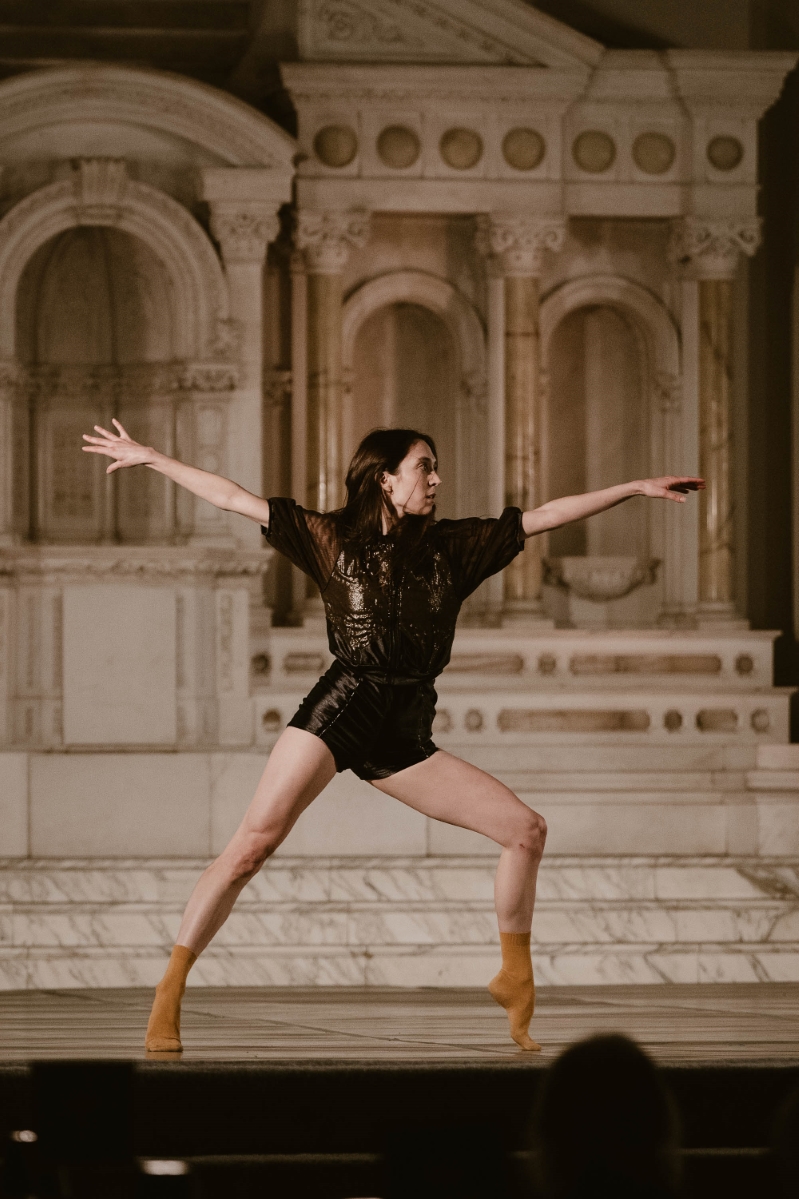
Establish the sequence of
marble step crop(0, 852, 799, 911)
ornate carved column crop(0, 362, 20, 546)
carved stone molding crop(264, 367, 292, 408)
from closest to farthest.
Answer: marble step crop(0, 852, 799, 911), ornate carved column crop(0, 362, 20, 546), carved stone molding crop(264, 367, 292, 408)

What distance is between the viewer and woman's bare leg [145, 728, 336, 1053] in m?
4.96

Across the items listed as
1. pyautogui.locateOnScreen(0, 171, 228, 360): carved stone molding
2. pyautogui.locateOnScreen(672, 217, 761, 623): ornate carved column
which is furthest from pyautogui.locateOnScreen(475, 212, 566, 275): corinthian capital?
pyautogui.locateOnScreen(0, 171, 228, 360): carved stone molding

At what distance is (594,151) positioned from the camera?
12.2 m

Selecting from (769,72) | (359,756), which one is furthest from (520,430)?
(359,756)

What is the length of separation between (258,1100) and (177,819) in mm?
4709

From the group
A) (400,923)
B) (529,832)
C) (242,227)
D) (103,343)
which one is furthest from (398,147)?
(529,832)

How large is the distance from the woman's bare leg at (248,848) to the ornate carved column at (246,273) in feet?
21.0

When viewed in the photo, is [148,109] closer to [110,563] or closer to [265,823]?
[110,563]

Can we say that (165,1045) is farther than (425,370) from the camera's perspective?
No

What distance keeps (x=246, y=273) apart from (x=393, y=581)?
674cm

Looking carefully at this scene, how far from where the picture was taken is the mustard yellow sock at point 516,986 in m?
5.12

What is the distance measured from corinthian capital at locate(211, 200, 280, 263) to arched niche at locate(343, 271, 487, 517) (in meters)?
1.30

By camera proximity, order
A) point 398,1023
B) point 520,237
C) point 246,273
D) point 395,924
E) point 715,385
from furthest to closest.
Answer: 1. point 715,385
2. point 520,237
3. point 246,273
4. point 395,924
5. point 398,1023

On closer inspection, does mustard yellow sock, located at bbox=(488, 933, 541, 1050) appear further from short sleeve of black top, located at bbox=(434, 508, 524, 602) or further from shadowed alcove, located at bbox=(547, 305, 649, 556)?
shadowed alcove, located at bbox=(547, 305, 649, 556)
